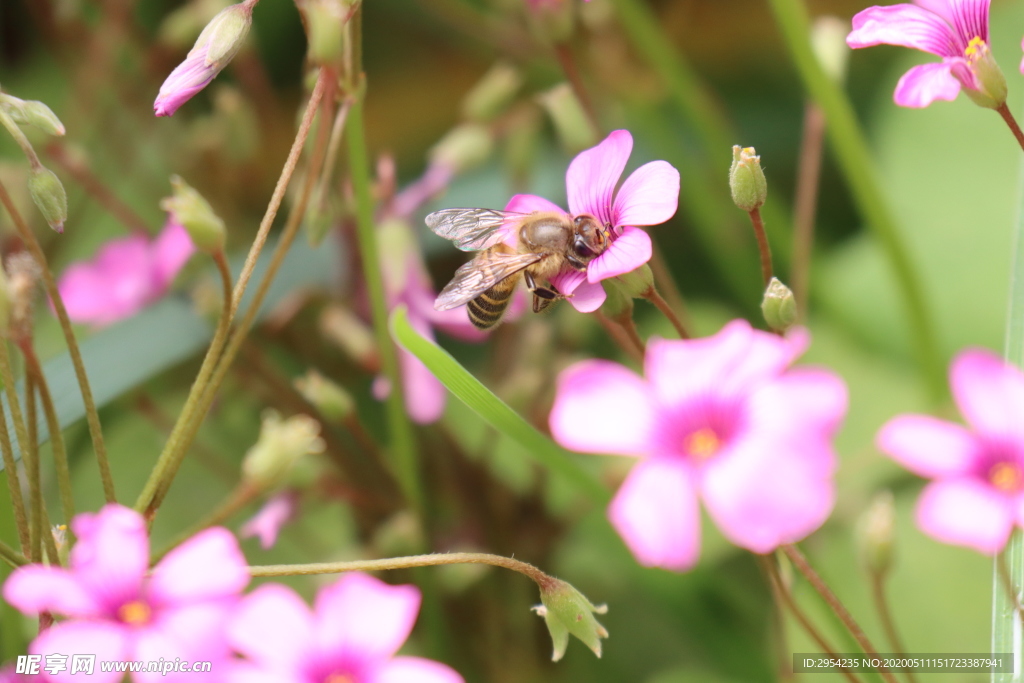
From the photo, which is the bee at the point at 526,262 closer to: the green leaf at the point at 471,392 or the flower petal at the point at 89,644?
the green leaf at the point at 471,392

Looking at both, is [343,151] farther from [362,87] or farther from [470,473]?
[470,473]

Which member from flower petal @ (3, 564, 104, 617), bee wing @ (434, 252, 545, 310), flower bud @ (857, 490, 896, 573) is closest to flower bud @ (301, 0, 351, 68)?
bee wing @ (434, 252, 545, 310)

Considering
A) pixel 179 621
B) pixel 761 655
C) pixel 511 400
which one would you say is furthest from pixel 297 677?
pixel 761 655

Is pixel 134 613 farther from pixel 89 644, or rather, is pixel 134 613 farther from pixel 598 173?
pixel 598 173

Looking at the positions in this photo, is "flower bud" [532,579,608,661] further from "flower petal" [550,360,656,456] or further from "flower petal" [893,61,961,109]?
"flower petal" [893,61,961,109]

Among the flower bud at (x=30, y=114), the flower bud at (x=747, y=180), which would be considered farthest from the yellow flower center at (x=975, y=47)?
the flower bud at (x=30, y=114)
